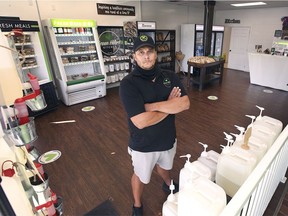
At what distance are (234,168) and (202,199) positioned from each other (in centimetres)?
47

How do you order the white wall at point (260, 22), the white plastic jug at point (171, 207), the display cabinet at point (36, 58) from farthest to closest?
the white wall at point (260, 22), the display cabinet at point (36, 58), the white plastic jug at point (171, 207)

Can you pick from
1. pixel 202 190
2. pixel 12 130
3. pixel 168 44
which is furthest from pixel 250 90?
pixel 12 130

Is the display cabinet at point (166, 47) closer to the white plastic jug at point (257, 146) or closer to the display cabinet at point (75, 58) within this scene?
the display cabinet at point (75, 58)

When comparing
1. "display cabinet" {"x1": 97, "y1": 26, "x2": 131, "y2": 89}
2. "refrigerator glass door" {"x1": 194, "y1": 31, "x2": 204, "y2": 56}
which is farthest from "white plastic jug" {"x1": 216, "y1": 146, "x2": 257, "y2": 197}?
"refrigerator glass door" {"x1": 194, "y1": 31, "x2": 204, "y2": 56}

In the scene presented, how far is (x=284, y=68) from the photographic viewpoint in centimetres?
505

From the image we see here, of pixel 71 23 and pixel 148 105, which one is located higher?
pixel 71 23

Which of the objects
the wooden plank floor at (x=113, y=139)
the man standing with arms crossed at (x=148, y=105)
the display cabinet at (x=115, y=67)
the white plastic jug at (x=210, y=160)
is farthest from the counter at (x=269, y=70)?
the man standing with arms crossed at (x=148, y=105)

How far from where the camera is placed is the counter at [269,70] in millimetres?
5082

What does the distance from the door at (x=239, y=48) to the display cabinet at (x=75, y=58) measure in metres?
6.52

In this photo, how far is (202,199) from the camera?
3.21 feet

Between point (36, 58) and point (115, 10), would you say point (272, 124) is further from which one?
point (115, 10)

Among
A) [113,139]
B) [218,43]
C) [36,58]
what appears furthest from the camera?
[218,43]

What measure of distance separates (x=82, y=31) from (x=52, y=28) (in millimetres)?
747

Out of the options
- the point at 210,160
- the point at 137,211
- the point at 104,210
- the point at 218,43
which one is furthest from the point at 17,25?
the point at 218,43
